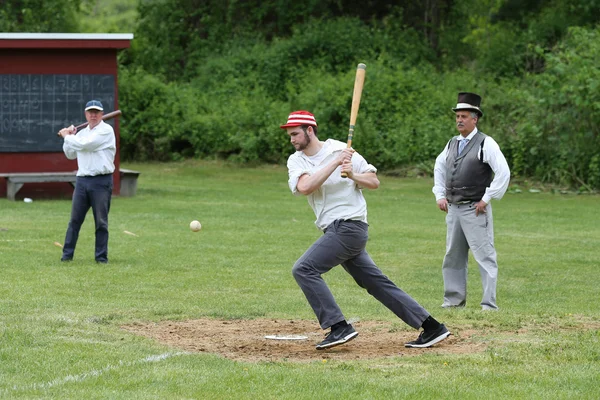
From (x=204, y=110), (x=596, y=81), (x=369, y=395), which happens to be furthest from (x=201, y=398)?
(x=204, y=110)

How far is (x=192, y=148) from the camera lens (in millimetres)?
34594

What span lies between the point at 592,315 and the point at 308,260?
3.50 meters

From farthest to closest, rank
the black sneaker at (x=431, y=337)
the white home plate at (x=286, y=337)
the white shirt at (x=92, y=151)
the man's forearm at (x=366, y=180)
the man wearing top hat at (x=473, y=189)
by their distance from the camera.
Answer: the white shirt at (x=92, y=151) → the man wearing top hat at (x=473, y=189) → the white home plate at (x=286, y=337) → the black sneaker at (x=431, y=337) → the man's forearm at (x=366, y=180)

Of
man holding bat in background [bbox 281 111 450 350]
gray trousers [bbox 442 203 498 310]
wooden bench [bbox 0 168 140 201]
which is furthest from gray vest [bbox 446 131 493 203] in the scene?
wooden bench [bbox 0 168 140 201]

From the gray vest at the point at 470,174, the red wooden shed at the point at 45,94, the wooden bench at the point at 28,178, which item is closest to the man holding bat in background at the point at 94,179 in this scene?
the gray vest at the point at 470,174

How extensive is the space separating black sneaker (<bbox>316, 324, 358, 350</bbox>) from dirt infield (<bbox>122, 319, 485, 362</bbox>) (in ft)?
0.26

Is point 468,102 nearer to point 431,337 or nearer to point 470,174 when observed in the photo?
point 470,174

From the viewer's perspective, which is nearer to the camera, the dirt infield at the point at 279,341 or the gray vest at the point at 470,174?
the dirt infield at the point at 279,341

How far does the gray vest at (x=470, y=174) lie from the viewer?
1053 cm

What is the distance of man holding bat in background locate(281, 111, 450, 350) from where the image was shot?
320 inches

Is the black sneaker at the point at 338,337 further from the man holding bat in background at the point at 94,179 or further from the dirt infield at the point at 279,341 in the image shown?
the man holding bat in background at the point at 94,179

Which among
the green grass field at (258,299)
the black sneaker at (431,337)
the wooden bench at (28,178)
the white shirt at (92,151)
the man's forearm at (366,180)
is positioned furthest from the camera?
the wooden bench at (28,178)

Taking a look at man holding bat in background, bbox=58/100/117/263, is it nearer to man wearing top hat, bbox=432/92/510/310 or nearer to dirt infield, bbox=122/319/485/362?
dirt infield, bbox=122/319/485/362

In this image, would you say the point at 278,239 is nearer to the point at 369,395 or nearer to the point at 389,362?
the point at 389,362
